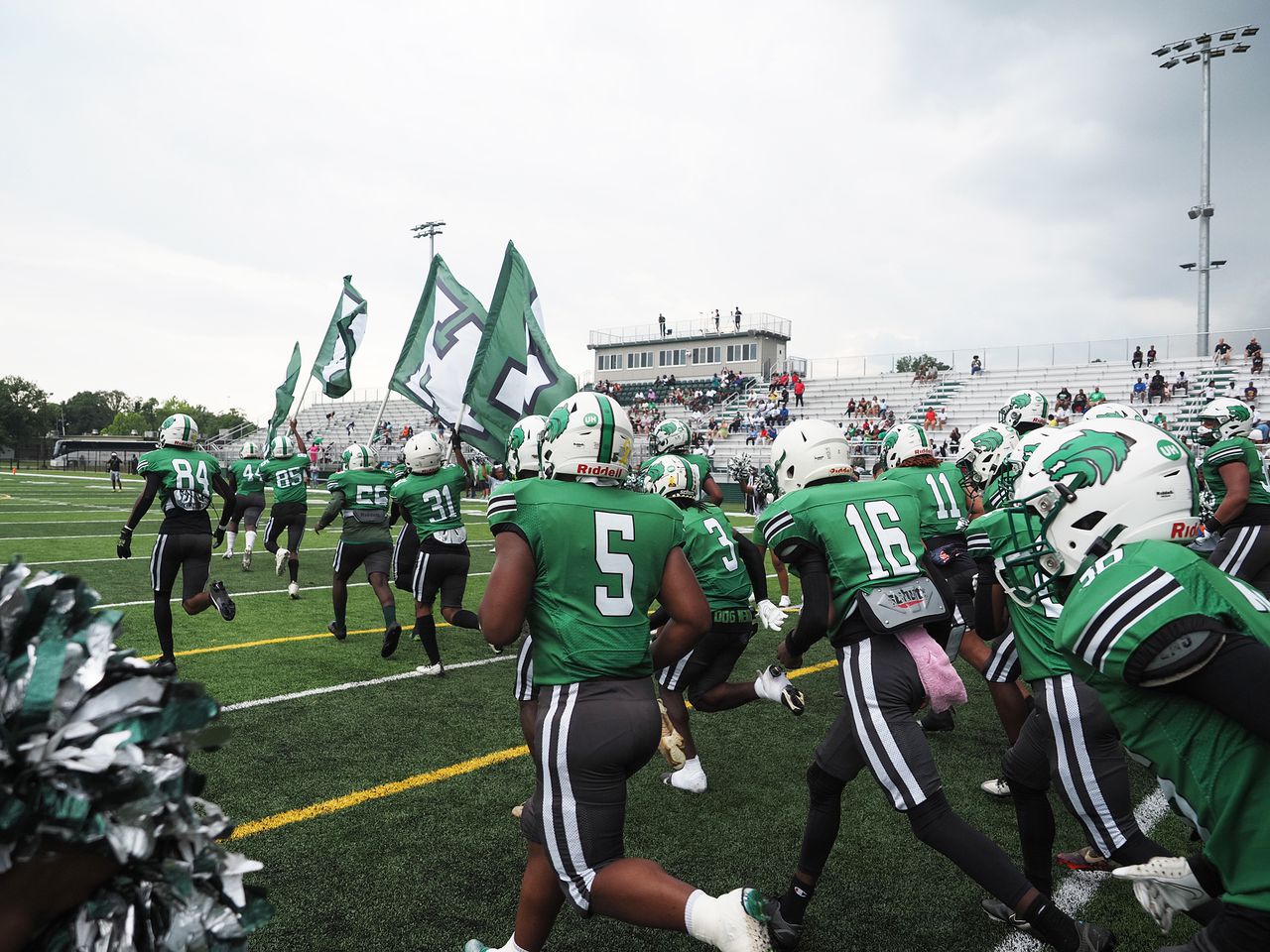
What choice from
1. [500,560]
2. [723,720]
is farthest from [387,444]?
[500,560]

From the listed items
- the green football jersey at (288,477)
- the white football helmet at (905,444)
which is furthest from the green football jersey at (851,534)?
the green football jersey at (288,477)

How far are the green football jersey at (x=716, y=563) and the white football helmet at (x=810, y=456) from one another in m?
1.27

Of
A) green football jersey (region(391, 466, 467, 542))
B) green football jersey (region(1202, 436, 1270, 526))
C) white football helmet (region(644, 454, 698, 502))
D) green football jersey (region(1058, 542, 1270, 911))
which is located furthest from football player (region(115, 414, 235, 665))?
green football jersey (region(1202, 436, 1270, 526))

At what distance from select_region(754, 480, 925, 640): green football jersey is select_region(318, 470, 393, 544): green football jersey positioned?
592 cm

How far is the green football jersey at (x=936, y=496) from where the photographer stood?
20.0ft

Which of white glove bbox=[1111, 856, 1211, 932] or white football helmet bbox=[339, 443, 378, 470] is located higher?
white football helmet bbox=[339, 443, 378, 470]

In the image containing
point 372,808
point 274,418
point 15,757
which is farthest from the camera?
point 274,418

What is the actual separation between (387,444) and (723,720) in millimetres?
38167

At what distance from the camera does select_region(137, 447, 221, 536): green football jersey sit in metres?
6.73

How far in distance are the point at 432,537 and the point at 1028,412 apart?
506 centimetres

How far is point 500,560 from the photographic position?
2.73 m

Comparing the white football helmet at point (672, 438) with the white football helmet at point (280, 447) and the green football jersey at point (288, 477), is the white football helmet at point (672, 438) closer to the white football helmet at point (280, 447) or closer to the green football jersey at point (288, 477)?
the green football jersey at point (288, 477)

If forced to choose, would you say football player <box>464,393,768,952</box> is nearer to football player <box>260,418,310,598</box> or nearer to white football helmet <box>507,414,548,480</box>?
white football helmet <box>507,414,548,480</box>

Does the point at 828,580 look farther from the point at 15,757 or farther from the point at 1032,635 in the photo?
the point at 15,757
